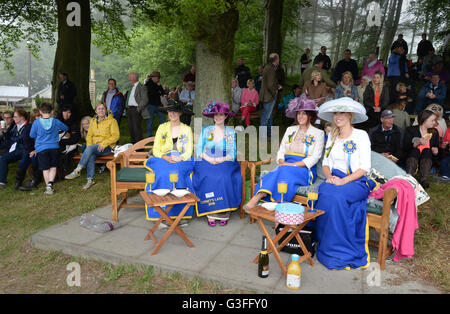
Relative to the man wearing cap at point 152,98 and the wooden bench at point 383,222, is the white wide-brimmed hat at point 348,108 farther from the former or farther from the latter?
the man wearing cap at point 152,98

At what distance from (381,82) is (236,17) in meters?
3.25

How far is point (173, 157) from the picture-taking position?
4.48 meters

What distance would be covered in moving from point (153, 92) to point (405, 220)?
6.68 m

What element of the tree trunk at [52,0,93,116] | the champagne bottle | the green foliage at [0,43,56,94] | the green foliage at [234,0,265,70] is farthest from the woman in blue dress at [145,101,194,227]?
the green foliage at [0,43,56,94]

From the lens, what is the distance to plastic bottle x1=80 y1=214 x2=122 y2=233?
13.3ft

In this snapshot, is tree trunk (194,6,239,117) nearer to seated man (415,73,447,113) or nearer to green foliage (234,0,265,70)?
seated man (415,73,447,113)

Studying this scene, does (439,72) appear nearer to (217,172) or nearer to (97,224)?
(217,172)

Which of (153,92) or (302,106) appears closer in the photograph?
(302,106)

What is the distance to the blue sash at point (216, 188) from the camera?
4316 millimetres

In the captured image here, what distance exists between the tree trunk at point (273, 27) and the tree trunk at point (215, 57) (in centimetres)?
584

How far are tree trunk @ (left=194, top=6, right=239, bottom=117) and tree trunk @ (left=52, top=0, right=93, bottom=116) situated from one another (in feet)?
13.2

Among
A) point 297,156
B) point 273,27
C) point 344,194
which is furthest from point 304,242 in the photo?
point 273,27
